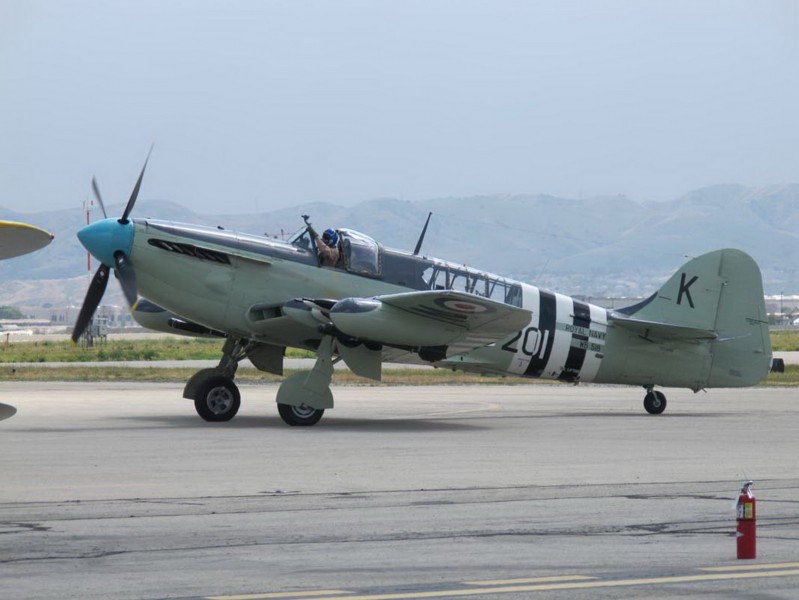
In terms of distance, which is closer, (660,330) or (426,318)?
(426,318)

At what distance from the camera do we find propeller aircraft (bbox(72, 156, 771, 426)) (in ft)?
65.2

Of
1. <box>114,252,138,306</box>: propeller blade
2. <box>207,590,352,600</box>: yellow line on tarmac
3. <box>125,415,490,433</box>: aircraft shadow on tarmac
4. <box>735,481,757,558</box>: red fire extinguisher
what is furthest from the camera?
<box>125,415,490,433</box>: aircraft shadow on tarmac

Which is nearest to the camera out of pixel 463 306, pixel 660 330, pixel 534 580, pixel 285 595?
pixel 285 595

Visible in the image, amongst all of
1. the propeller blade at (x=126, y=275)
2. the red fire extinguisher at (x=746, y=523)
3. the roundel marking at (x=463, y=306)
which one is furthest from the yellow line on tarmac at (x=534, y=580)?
the propeller blade at (x=126, y=275)

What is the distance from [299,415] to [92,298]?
4.08 meters

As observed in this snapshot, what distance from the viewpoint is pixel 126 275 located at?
19.7 m

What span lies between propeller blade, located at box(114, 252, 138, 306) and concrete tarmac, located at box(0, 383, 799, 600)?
215 centimetres

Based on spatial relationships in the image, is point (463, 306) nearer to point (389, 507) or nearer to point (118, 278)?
point (118, 278)

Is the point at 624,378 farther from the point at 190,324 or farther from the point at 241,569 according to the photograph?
the point at 241,569

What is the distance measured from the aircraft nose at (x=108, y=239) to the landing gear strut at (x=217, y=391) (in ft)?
8.47

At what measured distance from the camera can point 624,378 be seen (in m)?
23.6

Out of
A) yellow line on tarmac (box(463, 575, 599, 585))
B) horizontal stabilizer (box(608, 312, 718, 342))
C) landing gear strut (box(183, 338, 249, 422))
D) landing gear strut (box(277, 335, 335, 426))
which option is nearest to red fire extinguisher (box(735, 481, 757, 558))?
yellow line on tarmac (box(463, 575, 599, 585))

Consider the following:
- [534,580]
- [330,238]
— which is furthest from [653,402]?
[534,580]

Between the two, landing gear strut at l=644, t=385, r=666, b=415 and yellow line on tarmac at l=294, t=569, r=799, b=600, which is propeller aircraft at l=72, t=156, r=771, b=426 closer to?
landing gear strut at l=644, t=385, r=666, b=415
